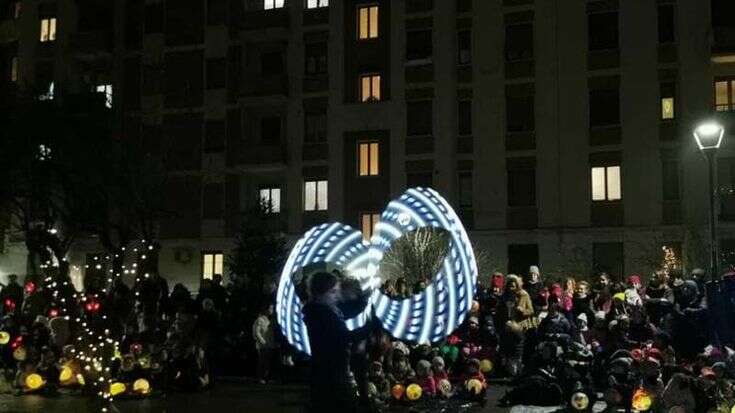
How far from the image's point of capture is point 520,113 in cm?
3856

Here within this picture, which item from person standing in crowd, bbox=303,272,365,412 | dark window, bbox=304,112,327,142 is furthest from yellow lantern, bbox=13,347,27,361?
dark window, bbox=304,112,327,142

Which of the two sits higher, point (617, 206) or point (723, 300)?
point (617, 206)

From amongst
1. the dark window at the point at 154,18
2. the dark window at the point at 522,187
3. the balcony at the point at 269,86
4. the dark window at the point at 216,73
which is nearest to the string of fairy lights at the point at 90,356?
the dark window at the point at 522,187

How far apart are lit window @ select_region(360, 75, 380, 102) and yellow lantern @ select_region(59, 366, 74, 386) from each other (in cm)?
2453

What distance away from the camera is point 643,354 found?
15367 millimetres

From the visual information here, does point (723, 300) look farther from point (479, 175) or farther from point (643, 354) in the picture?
point (479, 175)

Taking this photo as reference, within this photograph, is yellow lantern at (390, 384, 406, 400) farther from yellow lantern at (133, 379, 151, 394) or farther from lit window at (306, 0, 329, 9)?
lit window at (306, 0, 329, 9)

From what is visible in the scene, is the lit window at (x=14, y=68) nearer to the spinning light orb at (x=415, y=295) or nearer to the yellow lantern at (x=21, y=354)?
the yellow lantern at (x=21, y=354)

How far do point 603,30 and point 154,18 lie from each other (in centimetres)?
2275

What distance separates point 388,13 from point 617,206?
1348 cm

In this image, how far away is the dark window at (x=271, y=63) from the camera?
43.6 m

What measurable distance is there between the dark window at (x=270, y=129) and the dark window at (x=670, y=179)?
1746 centimetres

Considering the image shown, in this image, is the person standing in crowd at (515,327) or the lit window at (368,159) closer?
the person standing in crowd at (515,327)

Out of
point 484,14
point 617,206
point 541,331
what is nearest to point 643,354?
point 541,331
